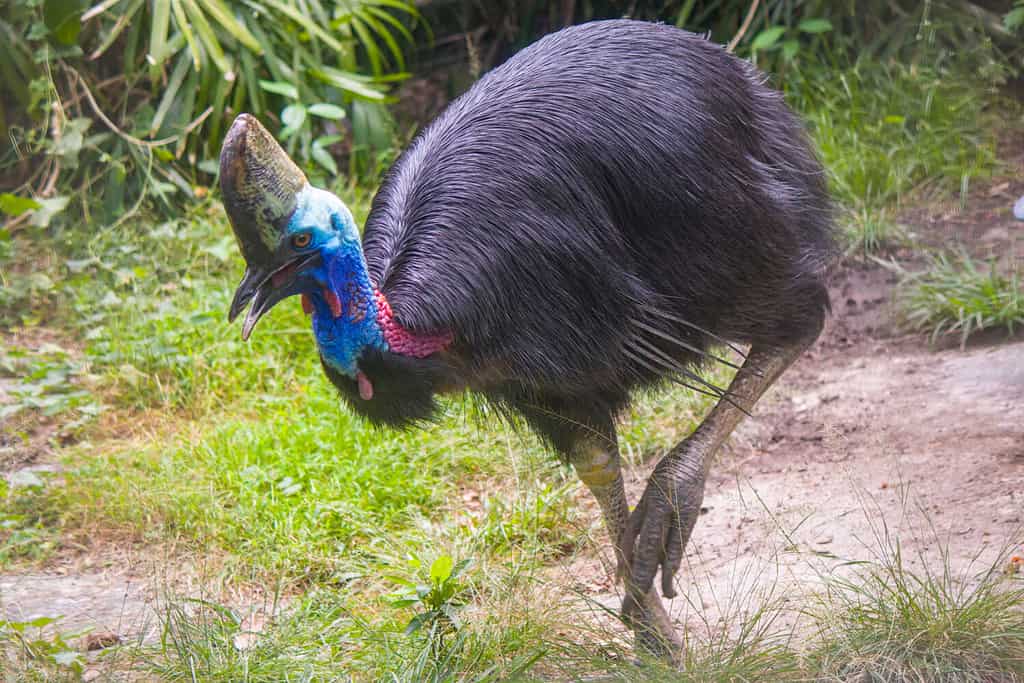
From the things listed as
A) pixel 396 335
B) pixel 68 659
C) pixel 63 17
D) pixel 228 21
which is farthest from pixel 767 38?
pixel 68 659

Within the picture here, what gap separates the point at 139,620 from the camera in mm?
3146

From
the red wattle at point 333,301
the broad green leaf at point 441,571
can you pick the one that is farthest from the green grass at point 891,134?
the red wattle at point 333,301

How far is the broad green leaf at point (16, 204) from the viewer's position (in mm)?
4801

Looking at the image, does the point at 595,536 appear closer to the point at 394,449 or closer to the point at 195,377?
the point at 394,449

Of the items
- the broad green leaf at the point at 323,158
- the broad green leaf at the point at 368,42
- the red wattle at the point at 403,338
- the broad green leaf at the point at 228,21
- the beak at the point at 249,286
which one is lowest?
the beak at the point at 249,286

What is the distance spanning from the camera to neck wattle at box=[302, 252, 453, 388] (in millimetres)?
2326

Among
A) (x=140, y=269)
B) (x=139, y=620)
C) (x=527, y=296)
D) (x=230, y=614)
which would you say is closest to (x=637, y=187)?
(x=527, y=296)

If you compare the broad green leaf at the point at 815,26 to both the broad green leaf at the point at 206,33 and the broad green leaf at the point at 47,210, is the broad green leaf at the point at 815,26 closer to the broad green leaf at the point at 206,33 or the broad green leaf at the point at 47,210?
the broad green leaf at the point at 206,33

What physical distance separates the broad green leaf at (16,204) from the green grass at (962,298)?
3240 mm

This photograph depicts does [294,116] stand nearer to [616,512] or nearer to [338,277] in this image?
[616,512]

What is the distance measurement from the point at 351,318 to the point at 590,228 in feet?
1.78

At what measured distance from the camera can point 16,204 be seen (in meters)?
4.82

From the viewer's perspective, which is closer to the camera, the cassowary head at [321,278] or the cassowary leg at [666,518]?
the cassowary head at [321,278]

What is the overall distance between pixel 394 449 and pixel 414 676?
140 centimetres
